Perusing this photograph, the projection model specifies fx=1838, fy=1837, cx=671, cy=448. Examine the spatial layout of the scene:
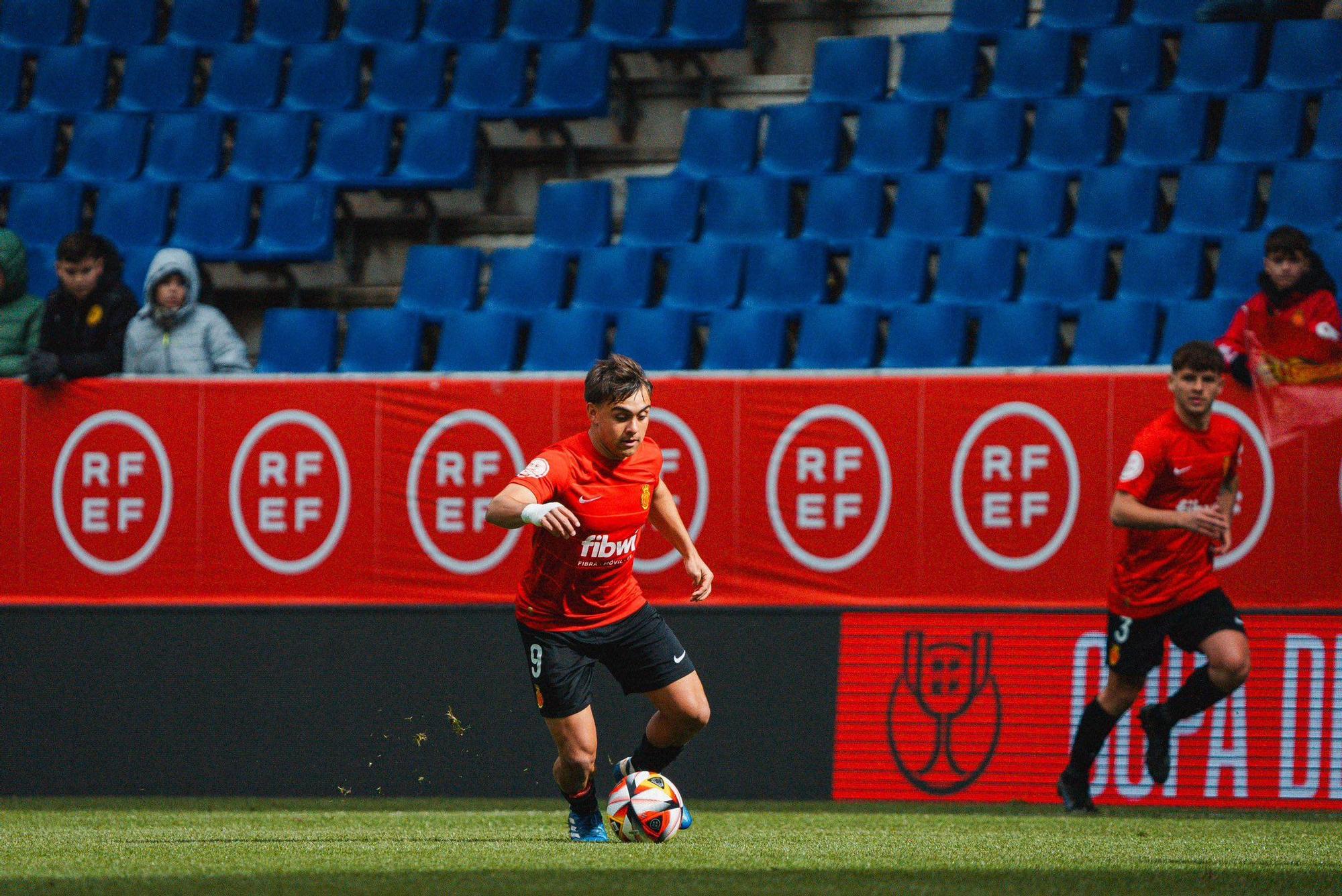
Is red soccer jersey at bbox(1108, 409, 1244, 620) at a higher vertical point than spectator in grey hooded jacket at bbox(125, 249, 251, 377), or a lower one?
lower

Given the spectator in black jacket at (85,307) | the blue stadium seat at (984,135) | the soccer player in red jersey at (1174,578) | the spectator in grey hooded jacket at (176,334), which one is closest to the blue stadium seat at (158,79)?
the spectator in grey hooded jacket at (176,334)

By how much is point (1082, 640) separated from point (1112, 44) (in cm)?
540

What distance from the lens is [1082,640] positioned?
353 inches

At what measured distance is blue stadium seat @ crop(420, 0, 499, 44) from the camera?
14594mm

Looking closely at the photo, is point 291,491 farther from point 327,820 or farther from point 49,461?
point 327,820

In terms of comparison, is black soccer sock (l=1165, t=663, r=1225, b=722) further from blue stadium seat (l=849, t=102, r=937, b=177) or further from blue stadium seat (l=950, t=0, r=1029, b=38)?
blue stadium seat (l=950, t=0, r=1029, b=38)

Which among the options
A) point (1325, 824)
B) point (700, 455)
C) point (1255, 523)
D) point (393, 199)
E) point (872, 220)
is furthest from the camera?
point (393, 199)

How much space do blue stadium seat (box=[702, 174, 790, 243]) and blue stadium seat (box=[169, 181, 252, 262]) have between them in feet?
11.6

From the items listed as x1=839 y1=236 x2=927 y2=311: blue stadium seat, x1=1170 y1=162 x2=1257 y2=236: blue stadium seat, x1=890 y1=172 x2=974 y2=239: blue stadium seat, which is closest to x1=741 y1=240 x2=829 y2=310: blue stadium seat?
x1=839 y1=236 x2=927 y2=311: blue stadium seat

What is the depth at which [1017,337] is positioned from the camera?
11.3 meters

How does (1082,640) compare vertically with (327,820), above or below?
above

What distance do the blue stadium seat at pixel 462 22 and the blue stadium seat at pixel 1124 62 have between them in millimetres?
4755

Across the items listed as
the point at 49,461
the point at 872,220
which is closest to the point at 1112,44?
the point at 872,220

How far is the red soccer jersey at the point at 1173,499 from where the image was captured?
26.8 ft
